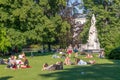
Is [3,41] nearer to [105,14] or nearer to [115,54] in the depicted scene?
[115,54]

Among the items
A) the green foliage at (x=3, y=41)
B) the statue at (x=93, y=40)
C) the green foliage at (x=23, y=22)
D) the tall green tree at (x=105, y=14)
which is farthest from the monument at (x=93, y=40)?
the green foliage at (x=3, y=41)

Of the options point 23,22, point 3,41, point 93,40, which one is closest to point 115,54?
point 3,41

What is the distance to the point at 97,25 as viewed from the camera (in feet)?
254

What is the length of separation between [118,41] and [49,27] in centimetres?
1558

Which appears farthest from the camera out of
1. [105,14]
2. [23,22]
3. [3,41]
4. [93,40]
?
[105,14]

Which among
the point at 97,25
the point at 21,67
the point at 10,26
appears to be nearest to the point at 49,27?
the point at 10,26

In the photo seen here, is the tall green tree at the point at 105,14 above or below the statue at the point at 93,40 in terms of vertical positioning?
above

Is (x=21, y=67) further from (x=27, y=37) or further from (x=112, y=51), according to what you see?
(x=27, y=37)

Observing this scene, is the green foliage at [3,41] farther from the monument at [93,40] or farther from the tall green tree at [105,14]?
the tall green tree at [105,14]

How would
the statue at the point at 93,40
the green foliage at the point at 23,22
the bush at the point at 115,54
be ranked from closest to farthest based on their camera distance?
the bush at the point at 115,54 < the green foliage at the point at 23,22 < the statue at the point at 93,40

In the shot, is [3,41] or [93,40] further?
[93,40]

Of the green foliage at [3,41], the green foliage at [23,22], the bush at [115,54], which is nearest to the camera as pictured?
the bush at [115,54]

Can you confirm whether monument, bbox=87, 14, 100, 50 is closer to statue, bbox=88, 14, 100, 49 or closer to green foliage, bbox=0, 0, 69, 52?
statue, bbox=88, 14, 100, 49

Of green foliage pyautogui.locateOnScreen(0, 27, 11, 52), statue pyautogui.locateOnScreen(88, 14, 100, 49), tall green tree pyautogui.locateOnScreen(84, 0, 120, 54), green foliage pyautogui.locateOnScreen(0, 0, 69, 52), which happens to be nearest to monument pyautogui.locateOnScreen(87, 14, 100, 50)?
statue pyautogui.locateOnScreen(88, 14, 100, 49)
